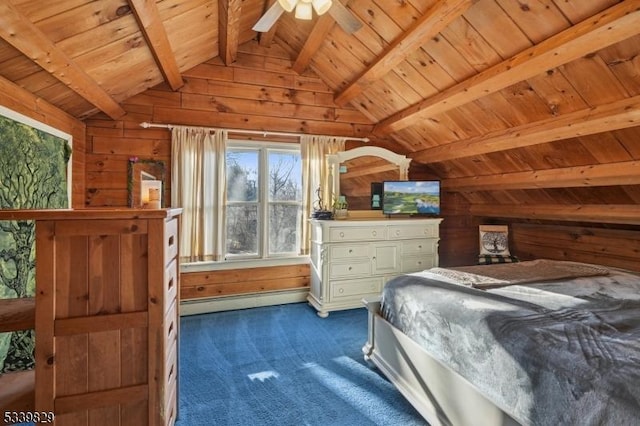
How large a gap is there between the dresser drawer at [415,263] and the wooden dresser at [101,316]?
9.72 feet

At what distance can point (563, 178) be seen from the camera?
2.95 meters

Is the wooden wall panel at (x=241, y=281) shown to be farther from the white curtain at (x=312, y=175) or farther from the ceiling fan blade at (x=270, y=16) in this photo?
the ceiling fan blade at (x=270, y=16)

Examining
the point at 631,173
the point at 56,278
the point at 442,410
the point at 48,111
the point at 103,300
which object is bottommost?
the point at 442,410

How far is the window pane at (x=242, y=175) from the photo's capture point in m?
3.77

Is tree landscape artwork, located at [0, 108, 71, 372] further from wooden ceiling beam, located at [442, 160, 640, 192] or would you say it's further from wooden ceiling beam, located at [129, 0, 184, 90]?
wooden ceiling beam, located at [442, 160, 640, 192]

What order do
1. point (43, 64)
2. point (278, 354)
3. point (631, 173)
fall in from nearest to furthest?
point (43, 64)
point (631, 173)
point (278, 354)

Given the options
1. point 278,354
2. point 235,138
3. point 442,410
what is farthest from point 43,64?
point 442,410

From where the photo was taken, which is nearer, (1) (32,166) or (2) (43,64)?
(2) (43,64)

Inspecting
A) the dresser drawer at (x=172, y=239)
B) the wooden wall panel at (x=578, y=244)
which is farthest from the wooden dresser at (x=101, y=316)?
the wooden wall panel at (x=578, y=244)

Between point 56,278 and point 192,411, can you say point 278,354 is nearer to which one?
point 192,411

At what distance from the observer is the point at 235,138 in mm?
3713

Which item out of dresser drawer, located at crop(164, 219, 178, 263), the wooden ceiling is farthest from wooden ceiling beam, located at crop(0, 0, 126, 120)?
dresser drawer, located at crop(164, 219, 178, 263)

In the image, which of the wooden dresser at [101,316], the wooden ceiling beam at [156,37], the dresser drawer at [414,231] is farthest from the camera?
the dresser drawer at [414,231]

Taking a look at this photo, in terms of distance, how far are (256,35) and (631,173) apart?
3795mm
